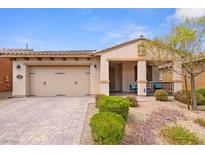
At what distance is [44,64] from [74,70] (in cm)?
224

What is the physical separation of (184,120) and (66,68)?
9691 millimetres

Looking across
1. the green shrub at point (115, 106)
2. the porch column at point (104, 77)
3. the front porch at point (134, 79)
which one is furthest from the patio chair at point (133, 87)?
→ the green shrub at point (115, 106)

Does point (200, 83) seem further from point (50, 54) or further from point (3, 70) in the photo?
point (3, 70)

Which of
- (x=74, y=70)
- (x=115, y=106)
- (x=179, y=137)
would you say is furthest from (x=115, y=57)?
(x=179, y=137)

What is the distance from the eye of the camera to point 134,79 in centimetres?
1756

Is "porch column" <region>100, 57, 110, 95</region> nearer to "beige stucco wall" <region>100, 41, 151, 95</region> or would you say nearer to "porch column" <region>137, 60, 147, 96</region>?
"beige stucco wall" <region>100, 41, 151, 95</region>

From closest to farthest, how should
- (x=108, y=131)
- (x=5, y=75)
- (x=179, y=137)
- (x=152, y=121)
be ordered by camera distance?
1. (x=108, y=131)
2. (x=179, y=137)
3. (x=152, y=121)
4. (x=5, y=75)

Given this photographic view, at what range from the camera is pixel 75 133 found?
655 centimetres

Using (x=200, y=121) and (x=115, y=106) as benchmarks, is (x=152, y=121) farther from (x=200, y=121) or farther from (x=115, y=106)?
(x=115, y=106)

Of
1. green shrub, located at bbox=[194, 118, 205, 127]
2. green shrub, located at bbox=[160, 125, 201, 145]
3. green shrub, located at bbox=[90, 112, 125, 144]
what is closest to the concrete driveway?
green shrub, located at bbox=[90, 112, 125, 144]
